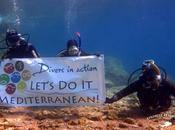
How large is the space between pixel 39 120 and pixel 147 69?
267 cm

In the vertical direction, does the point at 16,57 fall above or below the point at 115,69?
below

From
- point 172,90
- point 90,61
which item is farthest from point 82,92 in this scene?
point 172,90

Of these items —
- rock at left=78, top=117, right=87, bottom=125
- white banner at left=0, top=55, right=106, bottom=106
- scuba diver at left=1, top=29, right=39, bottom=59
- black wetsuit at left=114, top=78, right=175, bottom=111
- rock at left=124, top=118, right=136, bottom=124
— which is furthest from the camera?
scuba diver at left=1, top=29, right=39, bottom=59

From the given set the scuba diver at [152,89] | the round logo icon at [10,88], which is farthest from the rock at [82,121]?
the round logo icon at [10,88]

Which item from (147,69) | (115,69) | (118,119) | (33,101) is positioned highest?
(115,69)

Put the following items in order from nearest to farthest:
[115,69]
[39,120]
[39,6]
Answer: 1. [39,120]
2. [115,69]
3. [39,6]

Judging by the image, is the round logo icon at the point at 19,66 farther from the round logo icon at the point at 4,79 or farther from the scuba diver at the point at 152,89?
the scuba diver at the point at 152,89

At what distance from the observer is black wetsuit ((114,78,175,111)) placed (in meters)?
8.16

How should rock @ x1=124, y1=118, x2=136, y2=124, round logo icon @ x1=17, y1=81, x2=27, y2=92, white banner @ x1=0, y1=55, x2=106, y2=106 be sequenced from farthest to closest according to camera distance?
1. round logo icon @ x1=17, y1=81, x2=27, y2=92
2. white banner @ x1=0, y1=55, x2=106, y2=106
3. rock @ x1=124, y1=118, x2=136, y2=124

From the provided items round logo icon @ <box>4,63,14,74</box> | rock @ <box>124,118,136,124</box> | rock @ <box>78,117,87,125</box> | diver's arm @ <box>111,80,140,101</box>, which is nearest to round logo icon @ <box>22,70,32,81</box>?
round logo icon @ <box>4,63,14,74</box>

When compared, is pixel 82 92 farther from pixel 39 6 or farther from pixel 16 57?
pixel 39 6

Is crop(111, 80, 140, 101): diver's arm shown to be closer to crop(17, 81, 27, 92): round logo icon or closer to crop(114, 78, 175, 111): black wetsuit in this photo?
crop(114, 78, 175, 111): black wetsuit

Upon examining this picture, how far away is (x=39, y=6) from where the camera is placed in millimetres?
36875

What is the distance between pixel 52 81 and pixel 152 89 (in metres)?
2.45
